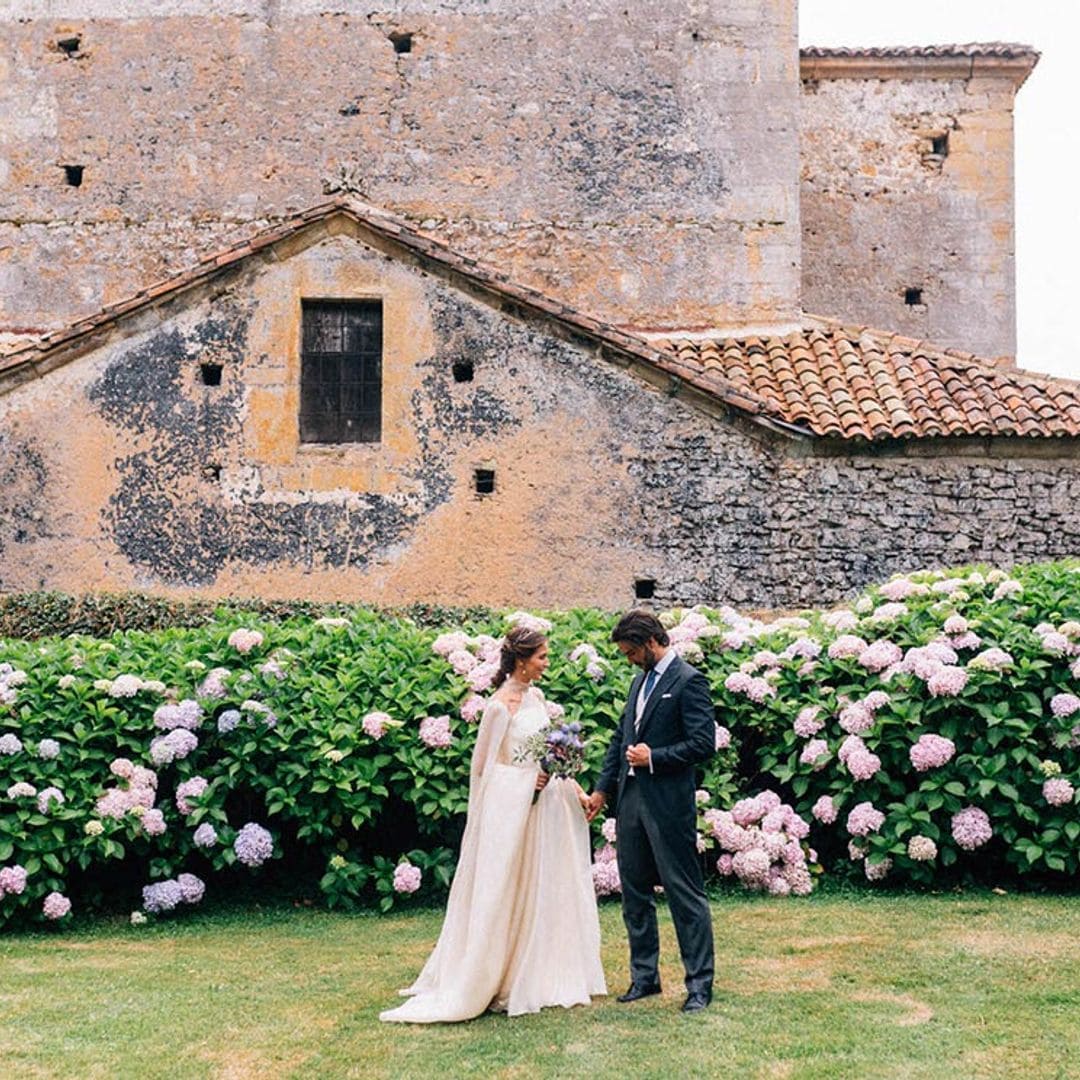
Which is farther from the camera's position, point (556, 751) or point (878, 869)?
point (878, 869)

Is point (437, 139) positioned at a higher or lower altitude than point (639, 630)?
higher

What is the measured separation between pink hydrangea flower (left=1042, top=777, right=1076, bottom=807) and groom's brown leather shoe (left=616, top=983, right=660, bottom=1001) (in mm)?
2883

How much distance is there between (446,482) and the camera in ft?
40.4

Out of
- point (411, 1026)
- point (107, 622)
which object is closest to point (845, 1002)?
point (411, 1026)

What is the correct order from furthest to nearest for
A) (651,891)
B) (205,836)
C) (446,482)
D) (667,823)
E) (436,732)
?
1. (446,482)
2. (436,732)
3. (205,836)
4. (651,891)
5. (667,823)

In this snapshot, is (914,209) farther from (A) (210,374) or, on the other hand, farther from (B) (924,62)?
(A) (210,374)

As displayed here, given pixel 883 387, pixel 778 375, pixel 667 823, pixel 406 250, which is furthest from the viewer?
pixel 778 375

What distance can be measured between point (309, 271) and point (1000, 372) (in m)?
6.99

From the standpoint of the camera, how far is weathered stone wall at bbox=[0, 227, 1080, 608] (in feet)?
39.4

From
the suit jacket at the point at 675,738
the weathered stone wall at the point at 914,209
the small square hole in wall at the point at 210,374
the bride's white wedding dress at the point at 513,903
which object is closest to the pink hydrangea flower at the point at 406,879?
the bride's white wedding dress at the point at 513,903

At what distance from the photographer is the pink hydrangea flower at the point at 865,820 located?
24.7ft

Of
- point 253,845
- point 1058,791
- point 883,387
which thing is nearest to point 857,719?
point 1058,791

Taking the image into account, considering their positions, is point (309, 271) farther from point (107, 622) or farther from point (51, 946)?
point (51, 946)

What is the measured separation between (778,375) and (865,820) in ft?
21.9
